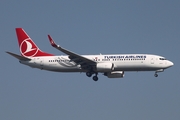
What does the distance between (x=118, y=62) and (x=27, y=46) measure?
56.7ft

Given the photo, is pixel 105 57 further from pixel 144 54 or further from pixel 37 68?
pixel 37 68

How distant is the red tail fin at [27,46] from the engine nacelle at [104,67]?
10067mm

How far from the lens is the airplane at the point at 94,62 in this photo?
7388 centimetres

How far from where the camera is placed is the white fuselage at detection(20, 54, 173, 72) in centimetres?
7381

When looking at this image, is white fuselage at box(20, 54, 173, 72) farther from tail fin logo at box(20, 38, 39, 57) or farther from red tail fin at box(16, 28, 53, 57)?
tail fin logo at box(20, 38, 39, 57)

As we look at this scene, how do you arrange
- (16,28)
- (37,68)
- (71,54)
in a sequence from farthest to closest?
(16,28) < (37,68) < (71,54)

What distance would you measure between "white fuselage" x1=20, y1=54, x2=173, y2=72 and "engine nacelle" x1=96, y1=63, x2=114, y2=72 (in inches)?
35.4

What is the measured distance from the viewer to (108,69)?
73.9 meters

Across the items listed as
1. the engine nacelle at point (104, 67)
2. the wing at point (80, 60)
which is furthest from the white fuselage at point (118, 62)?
the engine nacelle at point (104, 67)

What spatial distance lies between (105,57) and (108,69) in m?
2.61

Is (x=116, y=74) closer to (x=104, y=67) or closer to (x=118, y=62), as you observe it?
(x=118, y=62)

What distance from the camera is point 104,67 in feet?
243

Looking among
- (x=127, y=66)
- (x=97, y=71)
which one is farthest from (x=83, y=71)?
(x=127, y=66)

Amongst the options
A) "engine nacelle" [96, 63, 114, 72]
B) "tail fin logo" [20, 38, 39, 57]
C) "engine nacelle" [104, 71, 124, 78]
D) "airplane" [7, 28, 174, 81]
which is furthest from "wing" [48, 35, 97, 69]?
"tail fin logo" [20, 38, 39, 57]
